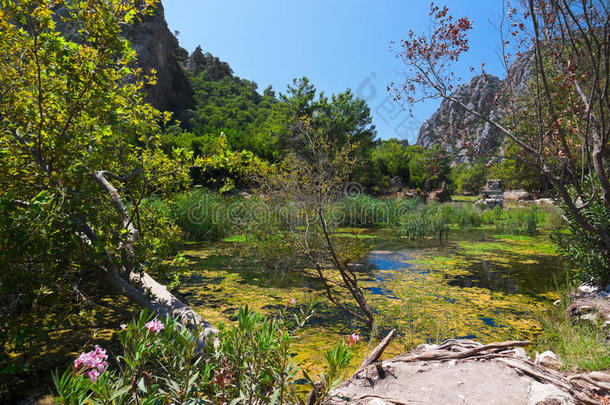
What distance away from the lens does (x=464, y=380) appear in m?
1.74

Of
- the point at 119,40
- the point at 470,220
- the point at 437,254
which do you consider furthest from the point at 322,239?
the point at 470,220

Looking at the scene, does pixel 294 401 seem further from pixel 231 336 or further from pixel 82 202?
pixel 82 202

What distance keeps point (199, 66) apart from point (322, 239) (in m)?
60.8

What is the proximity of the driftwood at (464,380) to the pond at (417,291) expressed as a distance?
107cm

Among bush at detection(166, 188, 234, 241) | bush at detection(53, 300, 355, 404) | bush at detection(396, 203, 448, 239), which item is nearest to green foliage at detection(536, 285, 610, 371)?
bush at detection(53, 300, 355, 404)

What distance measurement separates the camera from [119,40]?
2.73m

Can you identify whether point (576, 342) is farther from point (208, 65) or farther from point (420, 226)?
point (208, 65)

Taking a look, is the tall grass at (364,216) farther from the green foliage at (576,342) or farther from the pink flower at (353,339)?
the green foliage at (576,342)

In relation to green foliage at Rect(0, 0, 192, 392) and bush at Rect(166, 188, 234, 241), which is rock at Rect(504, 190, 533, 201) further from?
green foliage at Rect(0, 0, 192, 392)

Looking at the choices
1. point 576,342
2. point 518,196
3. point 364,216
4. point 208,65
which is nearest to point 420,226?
point 364,216

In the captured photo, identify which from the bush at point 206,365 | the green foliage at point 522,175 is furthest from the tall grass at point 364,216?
the green foliage at point 522,175

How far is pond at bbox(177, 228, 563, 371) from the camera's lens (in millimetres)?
3566

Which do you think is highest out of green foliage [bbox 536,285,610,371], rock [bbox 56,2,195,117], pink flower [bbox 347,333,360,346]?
rock [bbox 56,2,195,117]

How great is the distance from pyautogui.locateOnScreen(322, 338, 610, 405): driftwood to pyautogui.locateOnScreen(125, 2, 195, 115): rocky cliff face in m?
34.9
